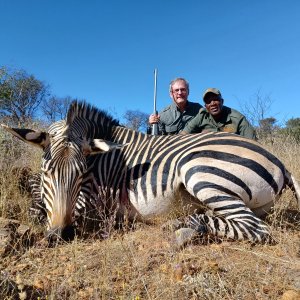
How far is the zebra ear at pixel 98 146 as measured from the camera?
9.24 ft

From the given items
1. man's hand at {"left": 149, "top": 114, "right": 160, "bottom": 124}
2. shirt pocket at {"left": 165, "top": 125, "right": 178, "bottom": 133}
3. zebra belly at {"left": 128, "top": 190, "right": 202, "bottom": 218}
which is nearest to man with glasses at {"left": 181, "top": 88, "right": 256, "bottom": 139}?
shirt pocket at {"left": 165, "top": 125, "right": 178, "bottom": 133}

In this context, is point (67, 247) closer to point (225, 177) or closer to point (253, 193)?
point (225, 177)

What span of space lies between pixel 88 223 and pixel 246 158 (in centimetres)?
157

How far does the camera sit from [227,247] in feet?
7.54

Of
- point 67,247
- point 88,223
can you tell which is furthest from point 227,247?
point 88,223

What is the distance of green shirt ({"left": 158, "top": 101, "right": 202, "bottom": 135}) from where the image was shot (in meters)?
5.41

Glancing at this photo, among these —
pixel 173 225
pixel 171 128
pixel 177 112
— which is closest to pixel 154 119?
pixel 171 128

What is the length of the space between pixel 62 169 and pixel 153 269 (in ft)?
3.37

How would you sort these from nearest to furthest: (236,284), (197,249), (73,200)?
(236,284) → (197,249) → (73,200)

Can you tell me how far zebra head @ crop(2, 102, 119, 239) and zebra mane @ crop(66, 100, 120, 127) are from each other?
0.47m

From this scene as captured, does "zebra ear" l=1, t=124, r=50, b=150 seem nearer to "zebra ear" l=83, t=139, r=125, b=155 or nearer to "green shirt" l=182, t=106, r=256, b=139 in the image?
"zebra ear" l=83, t=139, r=125, b=155

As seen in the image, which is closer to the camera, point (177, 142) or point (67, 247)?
point (67, 247)

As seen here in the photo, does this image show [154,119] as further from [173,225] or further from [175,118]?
[173,225]

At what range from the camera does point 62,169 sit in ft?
8.00
